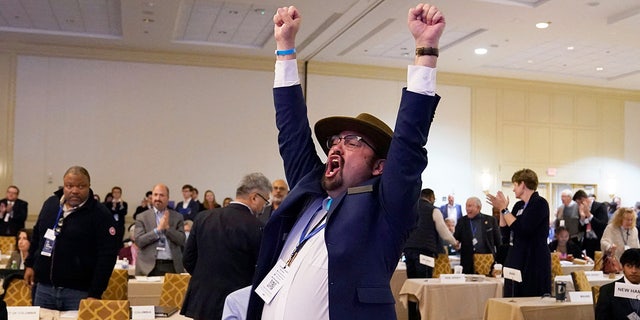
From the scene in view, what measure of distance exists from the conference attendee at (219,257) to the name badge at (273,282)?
7.83 feet

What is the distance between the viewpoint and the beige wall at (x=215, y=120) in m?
13.7

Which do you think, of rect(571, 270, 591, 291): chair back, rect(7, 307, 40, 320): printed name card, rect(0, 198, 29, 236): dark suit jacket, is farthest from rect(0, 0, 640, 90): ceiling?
rect(7, 307, 40, 320): printed name card

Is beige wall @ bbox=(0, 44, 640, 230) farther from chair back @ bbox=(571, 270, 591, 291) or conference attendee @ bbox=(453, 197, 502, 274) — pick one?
chair back @ bbox=(571, 270, 591, 291)

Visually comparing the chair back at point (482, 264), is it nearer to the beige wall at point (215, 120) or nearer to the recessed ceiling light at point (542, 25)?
the recessed ceiling light at point (542, 25)

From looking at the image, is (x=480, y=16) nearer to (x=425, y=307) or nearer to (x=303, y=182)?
(x=425, y=307)

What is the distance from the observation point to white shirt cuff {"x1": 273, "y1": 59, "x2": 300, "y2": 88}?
6.52ft

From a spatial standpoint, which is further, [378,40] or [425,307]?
[378,40]

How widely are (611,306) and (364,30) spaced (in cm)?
859

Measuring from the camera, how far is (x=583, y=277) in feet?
19.2

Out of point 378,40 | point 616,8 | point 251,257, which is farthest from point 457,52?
point 251,257

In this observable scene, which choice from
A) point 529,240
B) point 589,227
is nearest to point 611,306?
point 529,240

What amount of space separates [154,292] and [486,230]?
187 inches

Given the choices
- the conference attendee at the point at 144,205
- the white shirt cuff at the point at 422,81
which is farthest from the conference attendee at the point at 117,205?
the white shirt cuff at the point at 422,81

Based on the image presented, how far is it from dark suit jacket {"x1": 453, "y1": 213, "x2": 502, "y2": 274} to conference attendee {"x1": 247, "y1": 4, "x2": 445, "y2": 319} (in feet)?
22.3
